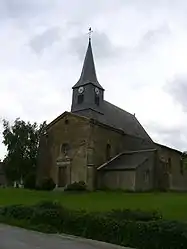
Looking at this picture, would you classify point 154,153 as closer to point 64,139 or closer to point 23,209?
point 64,139

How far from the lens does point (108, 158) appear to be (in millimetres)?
54062

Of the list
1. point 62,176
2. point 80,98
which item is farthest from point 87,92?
point 62,176

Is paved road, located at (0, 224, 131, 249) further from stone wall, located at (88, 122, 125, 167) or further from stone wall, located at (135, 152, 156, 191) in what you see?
stone wall, located at (88, 122, 125, 167)

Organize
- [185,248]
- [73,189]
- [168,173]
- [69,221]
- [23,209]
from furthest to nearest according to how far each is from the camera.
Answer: [168,173]
[73,189]
[23,209]
[69,221]
[185,248]

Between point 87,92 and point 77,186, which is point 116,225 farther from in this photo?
point 87,92

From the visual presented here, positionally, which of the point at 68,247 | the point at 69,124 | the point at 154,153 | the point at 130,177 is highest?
the point at 69,124

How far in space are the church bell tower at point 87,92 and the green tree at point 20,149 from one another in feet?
22.6

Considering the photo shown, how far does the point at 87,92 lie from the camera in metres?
59.8

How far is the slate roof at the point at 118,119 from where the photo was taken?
192 feet

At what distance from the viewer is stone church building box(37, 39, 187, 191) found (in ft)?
164

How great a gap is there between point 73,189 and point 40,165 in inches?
422

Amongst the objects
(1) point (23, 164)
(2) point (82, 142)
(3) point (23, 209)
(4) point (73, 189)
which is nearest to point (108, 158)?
(2) point (82, 142)

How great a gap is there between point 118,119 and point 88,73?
8286 mm

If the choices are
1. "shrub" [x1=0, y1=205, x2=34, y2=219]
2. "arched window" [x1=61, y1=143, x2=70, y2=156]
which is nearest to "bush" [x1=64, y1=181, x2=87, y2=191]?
"arched window" [x1=61, y1=143, x2=70, y2=156]
